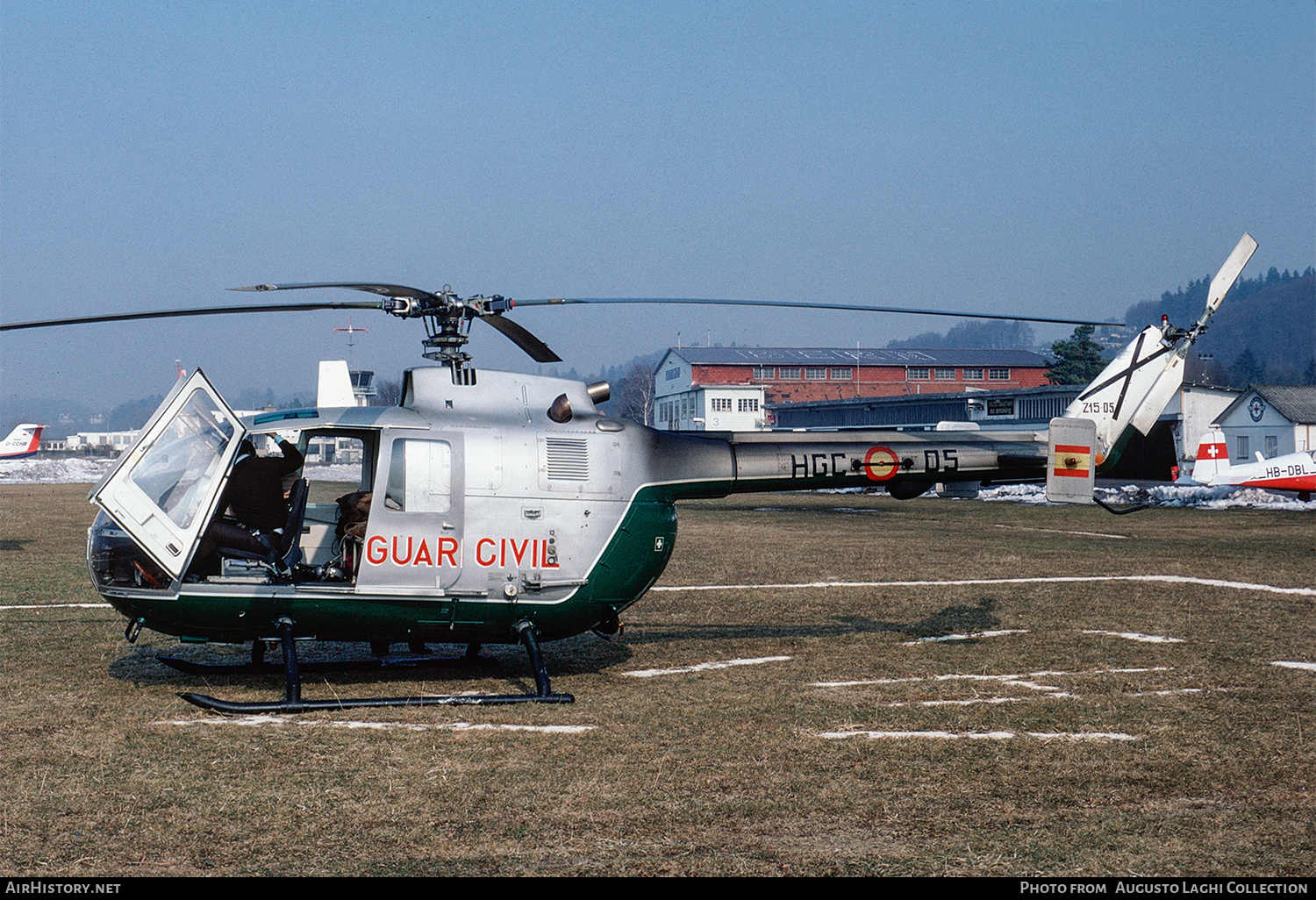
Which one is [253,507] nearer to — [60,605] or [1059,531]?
[60,605]

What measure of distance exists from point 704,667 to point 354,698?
3276mm

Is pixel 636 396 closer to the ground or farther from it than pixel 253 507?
farther from it

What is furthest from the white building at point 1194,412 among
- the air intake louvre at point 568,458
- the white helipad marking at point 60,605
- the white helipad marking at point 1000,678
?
the white helipad marking at point 60,605

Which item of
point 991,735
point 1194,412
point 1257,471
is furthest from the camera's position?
point 1194,412

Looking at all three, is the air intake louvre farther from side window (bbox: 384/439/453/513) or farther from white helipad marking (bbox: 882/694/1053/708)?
white helipad marking (bbox: 882/694/1053/708)

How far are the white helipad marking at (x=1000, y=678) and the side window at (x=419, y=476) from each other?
3639mm

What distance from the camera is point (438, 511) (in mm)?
8859

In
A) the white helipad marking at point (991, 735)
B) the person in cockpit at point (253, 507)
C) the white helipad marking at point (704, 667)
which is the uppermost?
the person in cockpit at point (253, 507)

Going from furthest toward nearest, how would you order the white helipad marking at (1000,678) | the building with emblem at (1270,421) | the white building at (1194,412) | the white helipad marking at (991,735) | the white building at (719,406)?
the white building at (719,406)
the white building at (1194,412)
the building with emblem at (1270,421)
the white helipad marking at (1000,678)
the white helipad marking at (991,735)

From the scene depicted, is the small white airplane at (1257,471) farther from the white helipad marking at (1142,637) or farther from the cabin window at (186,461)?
the cabin window at (186,461)

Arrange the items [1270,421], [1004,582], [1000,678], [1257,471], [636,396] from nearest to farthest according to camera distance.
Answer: [1000,678], [1004,582], [1257,471], [1270,421], [636,396]

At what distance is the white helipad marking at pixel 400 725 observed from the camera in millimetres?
7906

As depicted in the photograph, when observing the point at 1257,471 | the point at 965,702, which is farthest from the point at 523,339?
the point at 1257,471

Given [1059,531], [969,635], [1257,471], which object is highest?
[1257,471]
